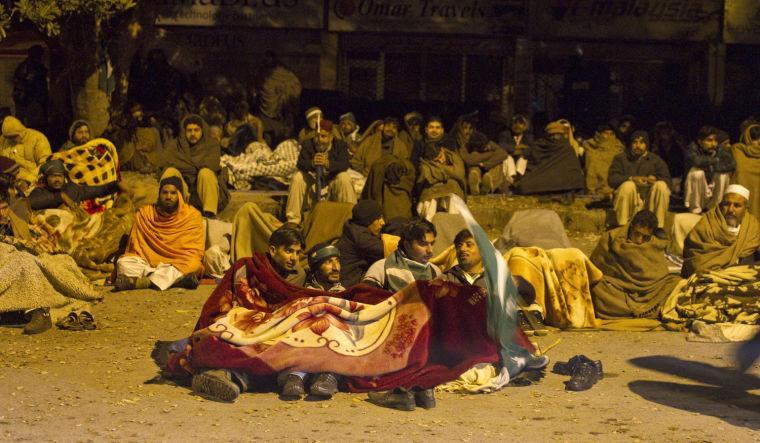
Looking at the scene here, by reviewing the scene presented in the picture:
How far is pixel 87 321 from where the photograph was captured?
10781 mm

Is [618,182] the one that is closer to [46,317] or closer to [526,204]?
[526,204]

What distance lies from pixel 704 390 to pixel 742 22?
45.4 ft

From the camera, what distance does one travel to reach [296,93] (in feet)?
65.0

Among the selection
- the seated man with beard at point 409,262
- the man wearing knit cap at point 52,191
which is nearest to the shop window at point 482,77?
the man wearing knit cap at point 52,191

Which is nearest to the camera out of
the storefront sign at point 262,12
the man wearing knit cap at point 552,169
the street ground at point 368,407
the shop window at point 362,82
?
the street ground at point 368,407

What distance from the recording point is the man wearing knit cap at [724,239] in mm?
12031

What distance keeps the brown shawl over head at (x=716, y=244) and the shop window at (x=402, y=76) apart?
407 inches

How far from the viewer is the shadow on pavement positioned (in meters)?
8.36

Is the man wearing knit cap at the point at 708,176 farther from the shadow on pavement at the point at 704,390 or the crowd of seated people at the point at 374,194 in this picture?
the shadow on pavement at the point at 704,390

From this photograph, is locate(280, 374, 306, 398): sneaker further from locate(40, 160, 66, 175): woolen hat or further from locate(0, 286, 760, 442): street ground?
locate(40, 160, 66, 175): woolen hat

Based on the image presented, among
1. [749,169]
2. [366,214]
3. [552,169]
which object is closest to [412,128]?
[552,169]

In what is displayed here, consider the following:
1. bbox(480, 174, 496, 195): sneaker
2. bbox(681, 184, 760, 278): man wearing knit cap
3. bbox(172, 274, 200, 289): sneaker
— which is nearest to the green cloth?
bbox(681, 184, 760, 278): man wearing knit cap

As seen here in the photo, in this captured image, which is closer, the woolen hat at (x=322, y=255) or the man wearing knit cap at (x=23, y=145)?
the woolen hat at (x=322, y=255)

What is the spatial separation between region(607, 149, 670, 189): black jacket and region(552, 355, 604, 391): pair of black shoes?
6246 millimetres
